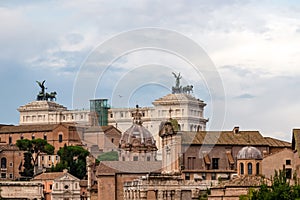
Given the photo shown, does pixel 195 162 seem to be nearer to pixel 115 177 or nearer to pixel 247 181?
pixel 115 177

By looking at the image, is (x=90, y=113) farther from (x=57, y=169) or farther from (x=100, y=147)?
(x=57, y=169)

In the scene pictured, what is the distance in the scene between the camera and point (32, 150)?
502 ft

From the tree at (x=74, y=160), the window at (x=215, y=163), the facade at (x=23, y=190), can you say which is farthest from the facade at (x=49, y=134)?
the window at (x=215, y=163)

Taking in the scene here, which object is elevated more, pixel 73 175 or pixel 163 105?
pixel 163 105

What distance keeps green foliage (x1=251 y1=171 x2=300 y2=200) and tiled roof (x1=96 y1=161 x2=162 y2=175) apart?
42391mm

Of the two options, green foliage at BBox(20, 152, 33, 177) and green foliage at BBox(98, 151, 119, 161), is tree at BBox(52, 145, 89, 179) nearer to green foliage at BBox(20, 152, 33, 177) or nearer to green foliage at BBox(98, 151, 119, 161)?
green foliage at BBox(98, 151, 119, 161)

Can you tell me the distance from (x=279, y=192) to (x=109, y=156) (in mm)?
72063

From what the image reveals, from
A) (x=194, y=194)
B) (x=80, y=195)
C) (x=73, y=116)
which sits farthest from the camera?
(x=73, y=116)

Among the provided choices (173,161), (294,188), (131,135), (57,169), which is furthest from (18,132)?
(294,188)

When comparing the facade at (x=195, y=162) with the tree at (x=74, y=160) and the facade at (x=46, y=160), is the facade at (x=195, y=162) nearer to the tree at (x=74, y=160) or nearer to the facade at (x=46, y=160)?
the tree at (x=74, y=160)

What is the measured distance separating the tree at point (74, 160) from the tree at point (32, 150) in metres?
3.83

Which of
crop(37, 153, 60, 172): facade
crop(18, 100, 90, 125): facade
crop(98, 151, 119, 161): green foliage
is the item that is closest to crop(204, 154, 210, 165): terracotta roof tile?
crop(98, 151, 119, 161): green foliage

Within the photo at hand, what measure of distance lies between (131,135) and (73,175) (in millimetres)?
11713

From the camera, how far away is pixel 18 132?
17050cm
